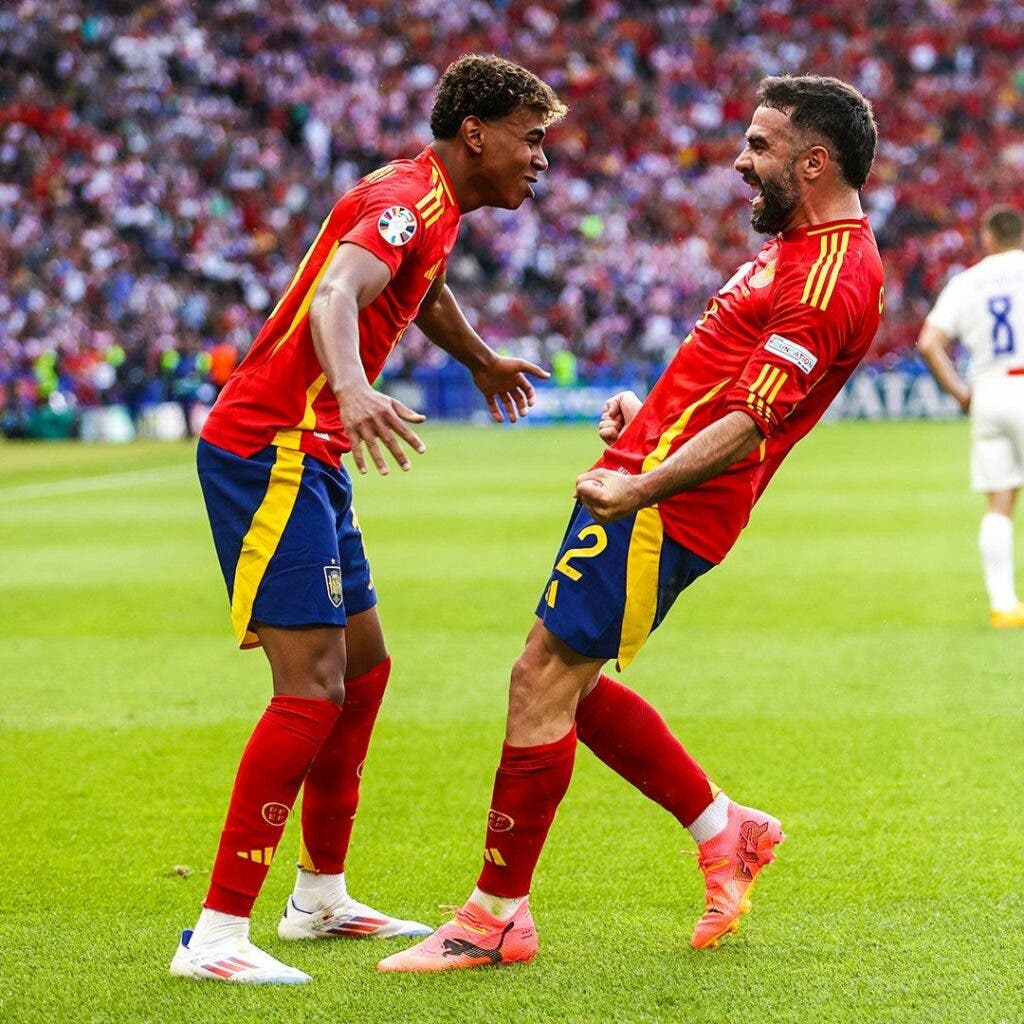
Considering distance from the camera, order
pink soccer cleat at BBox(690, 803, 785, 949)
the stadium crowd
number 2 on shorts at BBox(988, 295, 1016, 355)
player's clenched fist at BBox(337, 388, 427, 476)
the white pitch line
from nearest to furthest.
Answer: player's clenched fist at BBox(337, 388, 427, 476)
pink soccer cleat at BBox(690, 803, 785, 949)
number 2 on shorts at BBox(988, 295, 1016, 355)
the white pitch line
the stadium crowd

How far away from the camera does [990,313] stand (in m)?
9.34

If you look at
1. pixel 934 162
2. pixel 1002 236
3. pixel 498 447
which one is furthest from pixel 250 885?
pixel 934 162

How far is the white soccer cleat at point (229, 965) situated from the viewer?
3840 millimetres

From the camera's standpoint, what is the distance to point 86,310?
30.9 metres

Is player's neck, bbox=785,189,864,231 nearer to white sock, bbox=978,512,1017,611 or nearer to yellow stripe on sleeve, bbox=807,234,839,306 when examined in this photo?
yellow stripe on sleeve, bbox=807,234,839,306

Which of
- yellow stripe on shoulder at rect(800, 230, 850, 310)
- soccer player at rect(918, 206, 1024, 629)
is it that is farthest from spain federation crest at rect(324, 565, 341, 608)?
soccer player at rect(918, 206, 1024, 629)

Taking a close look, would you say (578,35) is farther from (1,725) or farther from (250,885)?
(250,885)

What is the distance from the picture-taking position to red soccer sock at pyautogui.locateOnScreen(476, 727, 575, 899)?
4.00 m

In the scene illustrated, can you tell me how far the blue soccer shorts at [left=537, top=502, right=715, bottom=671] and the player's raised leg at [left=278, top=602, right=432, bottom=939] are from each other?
2.04ft

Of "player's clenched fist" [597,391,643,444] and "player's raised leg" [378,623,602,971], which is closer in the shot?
"player's raised leg" [378,623,602,971]

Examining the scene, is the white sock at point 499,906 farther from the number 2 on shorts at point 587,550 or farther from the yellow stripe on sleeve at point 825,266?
the yellow stripe on sleeve at point 825,266

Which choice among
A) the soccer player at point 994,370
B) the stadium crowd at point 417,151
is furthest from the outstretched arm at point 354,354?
the stadium crowd at point 417,151

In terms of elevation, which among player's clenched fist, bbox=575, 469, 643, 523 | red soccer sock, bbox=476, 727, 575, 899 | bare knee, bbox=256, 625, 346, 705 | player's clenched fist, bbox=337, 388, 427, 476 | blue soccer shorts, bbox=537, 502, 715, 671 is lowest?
red soccer sock, bbox=476, 727, 575, 899

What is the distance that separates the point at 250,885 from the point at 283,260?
29.7m
